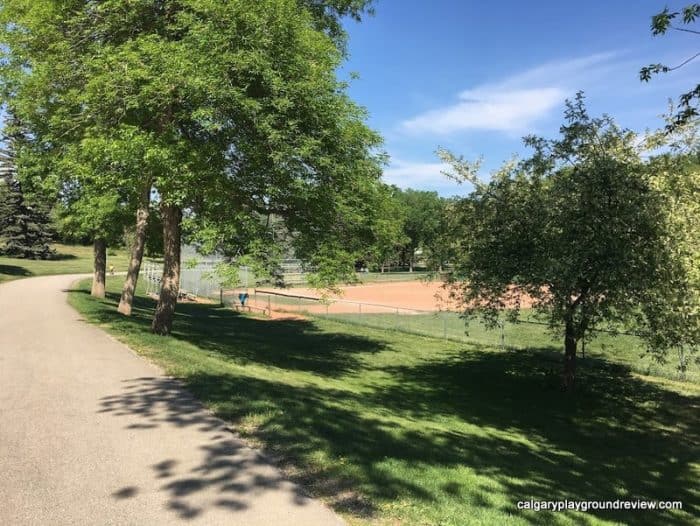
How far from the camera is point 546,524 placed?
449 cm

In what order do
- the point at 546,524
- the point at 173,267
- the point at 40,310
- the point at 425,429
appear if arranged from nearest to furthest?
the point at 546,524
the point at 425,429
the point at 173,267
the point at 40,310

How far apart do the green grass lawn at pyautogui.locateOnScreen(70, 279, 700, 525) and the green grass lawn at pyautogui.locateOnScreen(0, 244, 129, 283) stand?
3180cm

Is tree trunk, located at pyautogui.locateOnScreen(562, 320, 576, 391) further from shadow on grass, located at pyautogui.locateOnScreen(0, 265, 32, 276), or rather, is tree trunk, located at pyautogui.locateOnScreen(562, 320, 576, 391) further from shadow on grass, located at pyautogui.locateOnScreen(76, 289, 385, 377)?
shadow on grass, located at pyautogui.locateOnScreen(0, 265, 32, 276)

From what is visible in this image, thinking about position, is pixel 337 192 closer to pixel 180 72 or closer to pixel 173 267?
pixel 180 72

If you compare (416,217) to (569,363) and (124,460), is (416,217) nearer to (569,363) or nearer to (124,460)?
(569,363)

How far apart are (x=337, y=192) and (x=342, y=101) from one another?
193cm

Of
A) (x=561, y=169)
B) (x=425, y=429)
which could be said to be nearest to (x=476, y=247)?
(x=561, y=169)

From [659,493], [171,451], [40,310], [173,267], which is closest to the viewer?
[171,451]

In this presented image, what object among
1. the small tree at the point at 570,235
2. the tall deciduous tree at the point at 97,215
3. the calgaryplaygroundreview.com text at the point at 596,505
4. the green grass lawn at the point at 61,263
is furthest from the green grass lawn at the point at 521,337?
the green grass lawn at the point at 61,263

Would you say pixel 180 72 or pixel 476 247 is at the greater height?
pixel 180 72

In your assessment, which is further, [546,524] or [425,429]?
[425,429]

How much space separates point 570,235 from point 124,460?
8540mm

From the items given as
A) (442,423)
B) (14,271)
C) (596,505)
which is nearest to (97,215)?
(442,423)

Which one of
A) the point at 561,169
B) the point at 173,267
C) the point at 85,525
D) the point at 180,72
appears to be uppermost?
the point at 180,72
